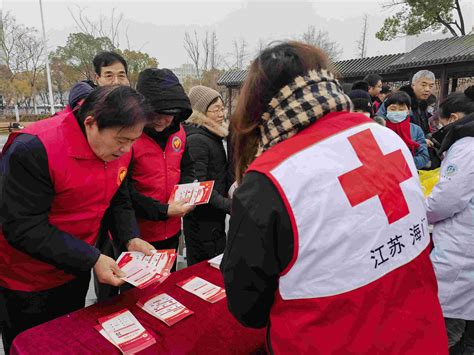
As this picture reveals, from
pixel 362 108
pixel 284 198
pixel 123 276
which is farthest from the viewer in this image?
pixel 362 108

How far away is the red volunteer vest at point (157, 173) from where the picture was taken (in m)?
1.93

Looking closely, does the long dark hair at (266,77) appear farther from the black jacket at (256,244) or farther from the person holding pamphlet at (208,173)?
the person holding pamphlet at (208,173)

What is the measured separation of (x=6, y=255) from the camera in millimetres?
1384

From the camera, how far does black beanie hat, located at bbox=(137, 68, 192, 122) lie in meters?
1.88

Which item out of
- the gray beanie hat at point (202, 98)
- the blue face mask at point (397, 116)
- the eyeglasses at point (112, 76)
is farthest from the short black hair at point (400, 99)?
the eyeglasses at point (112, 76)

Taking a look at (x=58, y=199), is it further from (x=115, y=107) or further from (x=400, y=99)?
(x=400, y=99)

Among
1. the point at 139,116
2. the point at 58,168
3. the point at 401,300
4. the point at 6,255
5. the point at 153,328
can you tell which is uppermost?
the point at 139,116

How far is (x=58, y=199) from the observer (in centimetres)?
133

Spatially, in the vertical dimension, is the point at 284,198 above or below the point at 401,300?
above

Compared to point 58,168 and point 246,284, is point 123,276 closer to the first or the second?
point 58,168

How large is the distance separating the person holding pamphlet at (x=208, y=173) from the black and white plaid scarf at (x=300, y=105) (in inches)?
56.4

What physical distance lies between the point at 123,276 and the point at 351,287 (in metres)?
0.86

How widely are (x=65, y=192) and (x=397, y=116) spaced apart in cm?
288

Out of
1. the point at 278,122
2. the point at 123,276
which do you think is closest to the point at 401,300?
the point at 278,122
